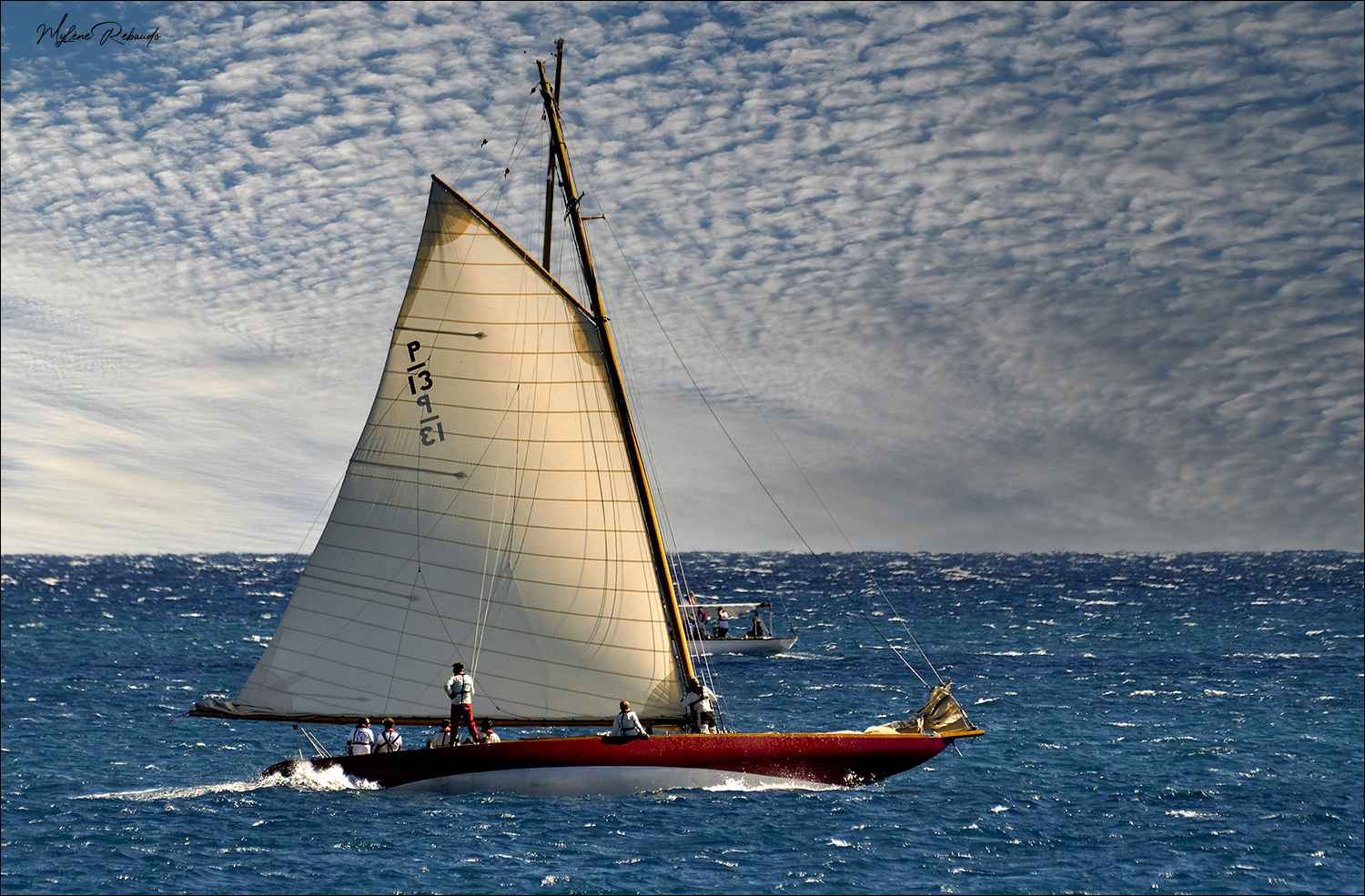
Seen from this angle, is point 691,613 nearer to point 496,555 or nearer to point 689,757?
point 689,757

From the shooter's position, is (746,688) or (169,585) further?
(169,585)

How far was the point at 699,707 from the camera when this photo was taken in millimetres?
28688

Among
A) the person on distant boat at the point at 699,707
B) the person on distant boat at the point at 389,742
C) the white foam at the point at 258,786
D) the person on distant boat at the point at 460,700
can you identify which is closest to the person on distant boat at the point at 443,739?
the person on distant boat at the point at 460,700

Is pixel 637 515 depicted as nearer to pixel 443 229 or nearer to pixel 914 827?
pixel 443 229

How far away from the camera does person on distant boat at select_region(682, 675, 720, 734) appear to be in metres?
28.7

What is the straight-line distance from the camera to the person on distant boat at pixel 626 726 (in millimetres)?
27766

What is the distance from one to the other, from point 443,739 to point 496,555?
4808 mm

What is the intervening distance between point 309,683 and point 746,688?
99.1 ft

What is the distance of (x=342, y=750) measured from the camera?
41.4 meters

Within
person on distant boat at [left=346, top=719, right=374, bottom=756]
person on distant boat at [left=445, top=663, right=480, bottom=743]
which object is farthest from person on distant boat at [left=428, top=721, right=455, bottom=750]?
person on distant boat at [left=346, top=719, right=374, bottom=756]

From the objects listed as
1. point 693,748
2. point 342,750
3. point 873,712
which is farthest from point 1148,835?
point 342,750

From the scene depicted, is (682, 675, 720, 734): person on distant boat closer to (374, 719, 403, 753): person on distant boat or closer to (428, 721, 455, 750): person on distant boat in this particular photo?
(428, 721, 455, 750): person on distant boat

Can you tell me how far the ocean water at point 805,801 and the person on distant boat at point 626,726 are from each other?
6.69 feet

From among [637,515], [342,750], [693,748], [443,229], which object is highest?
[443,229]
